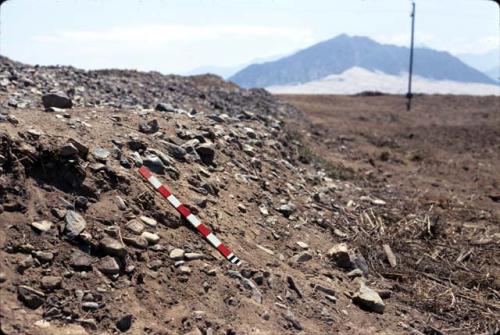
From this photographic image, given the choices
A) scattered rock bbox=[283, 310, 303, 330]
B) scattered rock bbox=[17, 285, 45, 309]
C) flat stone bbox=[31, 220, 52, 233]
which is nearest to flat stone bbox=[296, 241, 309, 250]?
scattered rock bbox=[283, 310, 303, 330]

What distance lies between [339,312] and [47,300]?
9.50 ft

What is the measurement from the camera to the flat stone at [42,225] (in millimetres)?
4473

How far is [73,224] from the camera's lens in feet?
15.2

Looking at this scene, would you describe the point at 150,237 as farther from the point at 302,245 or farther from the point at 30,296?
the point at 302,245

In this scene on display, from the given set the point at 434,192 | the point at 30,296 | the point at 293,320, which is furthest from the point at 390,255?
the point at 434,192

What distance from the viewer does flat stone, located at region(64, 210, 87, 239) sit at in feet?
15.0

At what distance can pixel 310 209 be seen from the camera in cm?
777

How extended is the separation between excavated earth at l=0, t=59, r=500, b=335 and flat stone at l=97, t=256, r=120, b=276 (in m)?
0.01

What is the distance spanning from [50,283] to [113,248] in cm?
66

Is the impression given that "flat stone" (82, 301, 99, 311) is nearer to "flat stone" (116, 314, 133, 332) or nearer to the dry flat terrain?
"flat stone" (116, 314, 133, 332)

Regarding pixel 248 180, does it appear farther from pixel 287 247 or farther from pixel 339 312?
pixel 339 312

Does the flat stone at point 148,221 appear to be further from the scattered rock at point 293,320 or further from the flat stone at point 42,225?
the scattered rock at point 293,320

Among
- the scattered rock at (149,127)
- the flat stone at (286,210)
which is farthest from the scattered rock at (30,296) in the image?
the flat stone at (286,210)

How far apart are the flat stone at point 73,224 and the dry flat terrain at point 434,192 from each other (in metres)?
3.91
